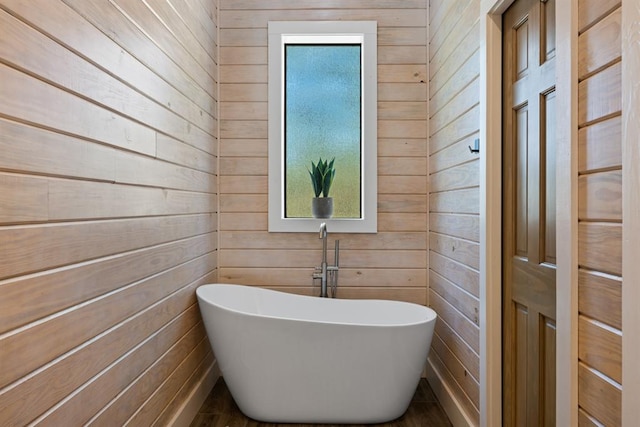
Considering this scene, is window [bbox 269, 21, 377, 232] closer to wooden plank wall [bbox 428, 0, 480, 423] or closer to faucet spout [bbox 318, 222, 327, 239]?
faucet spout [bbox 318, 222, 327, 239]

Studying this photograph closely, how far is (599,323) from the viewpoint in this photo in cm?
107

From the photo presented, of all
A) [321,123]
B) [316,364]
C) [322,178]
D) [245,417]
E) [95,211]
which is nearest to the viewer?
[95,211]

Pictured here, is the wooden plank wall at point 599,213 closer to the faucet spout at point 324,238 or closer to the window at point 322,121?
the faucet spout at point 324,238

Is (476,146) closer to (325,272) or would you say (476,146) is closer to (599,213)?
(599,213)

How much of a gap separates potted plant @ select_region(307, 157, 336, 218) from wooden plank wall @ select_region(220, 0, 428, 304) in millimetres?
170

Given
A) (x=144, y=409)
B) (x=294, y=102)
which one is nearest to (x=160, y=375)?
(x=144, y=409)

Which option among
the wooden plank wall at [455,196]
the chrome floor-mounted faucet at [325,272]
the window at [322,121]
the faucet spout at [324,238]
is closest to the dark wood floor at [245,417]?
the wooden plank wall at [455,196]

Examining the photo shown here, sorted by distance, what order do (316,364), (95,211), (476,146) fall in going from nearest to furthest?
(95,211) → (476,146) → (316,364)

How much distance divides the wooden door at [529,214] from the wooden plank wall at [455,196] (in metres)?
0.18

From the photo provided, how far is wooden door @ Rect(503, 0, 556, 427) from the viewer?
1520 mm

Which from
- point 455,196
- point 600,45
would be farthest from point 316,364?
point 600,45

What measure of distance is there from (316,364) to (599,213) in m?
1.47

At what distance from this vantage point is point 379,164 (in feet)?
9.64

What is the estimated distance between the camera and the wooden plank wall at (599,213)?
3.28 feet
